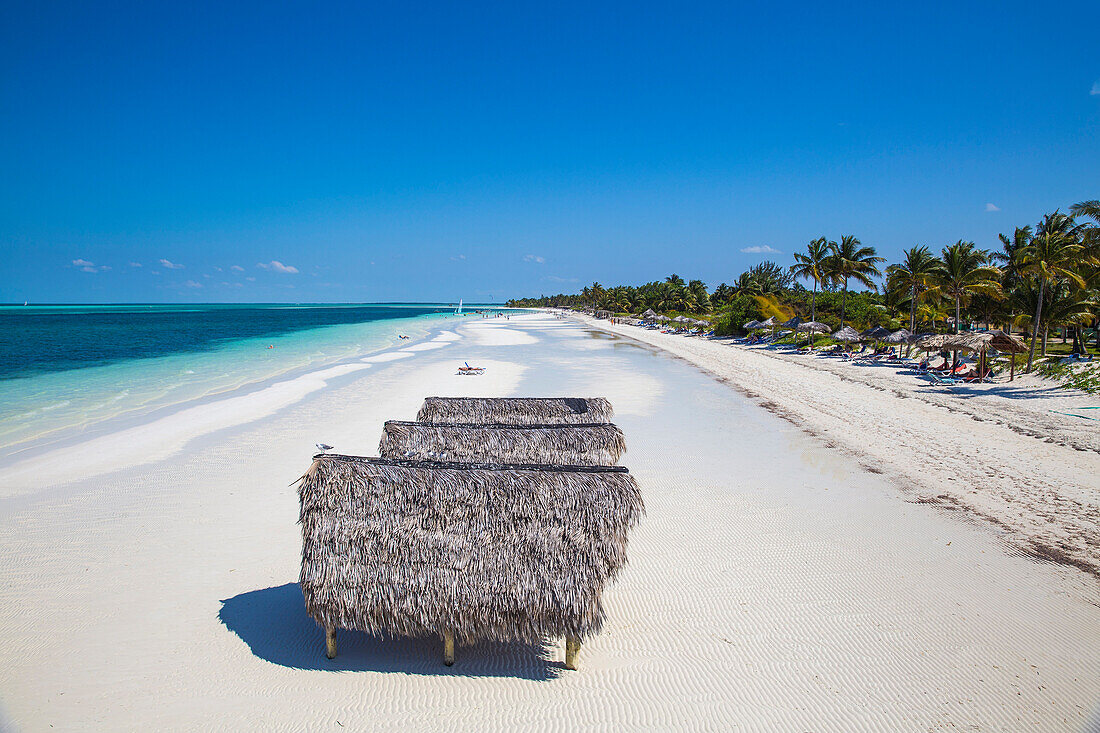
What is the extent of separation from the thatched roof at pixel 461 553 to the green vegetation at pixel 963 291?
17.6 metres

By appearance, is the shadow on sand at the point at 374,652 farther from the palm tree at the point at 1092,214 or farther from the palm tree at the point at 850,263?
the palm tree at the point at 850,263

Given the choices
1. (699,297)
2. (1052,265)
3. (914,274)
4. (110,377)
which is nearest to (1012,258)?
(914,274)

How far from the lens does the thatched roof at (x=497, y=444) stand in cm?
555

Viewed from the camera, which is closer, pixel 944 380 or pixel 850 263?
pixel 944 380

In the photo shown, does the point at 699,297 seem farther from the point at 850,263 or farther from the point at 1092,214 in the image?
the point at 1092,214

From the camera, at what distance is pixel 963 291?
2452 cm

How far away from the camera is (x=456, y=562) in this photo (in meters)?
3.83

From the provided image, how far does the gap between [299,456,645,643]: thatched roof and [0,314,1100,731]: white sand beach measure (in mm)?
528

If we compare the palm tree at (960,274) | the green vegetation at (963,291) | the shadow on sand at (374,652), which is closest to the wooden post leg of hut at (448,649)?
the shadow on sand at (374,652)

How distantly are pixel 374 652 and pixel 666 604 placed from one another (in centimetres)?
264

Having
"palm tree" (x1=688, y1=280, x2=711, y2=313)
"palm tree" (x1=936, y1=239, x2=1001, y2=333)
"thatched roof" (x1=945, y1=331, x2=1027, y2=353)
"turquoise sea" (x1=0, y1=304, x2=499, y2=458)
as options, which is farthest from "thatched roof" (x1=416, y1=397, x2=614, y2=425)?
"palm tree" (x1=688, y1=280, x2=711, y2=313)

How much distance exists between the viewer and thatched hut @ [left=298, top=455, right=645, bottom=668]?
3805mm

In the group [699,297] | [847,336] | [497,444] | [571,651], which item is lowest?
[571,651]

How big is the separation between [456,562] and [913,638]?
3.97 metres
